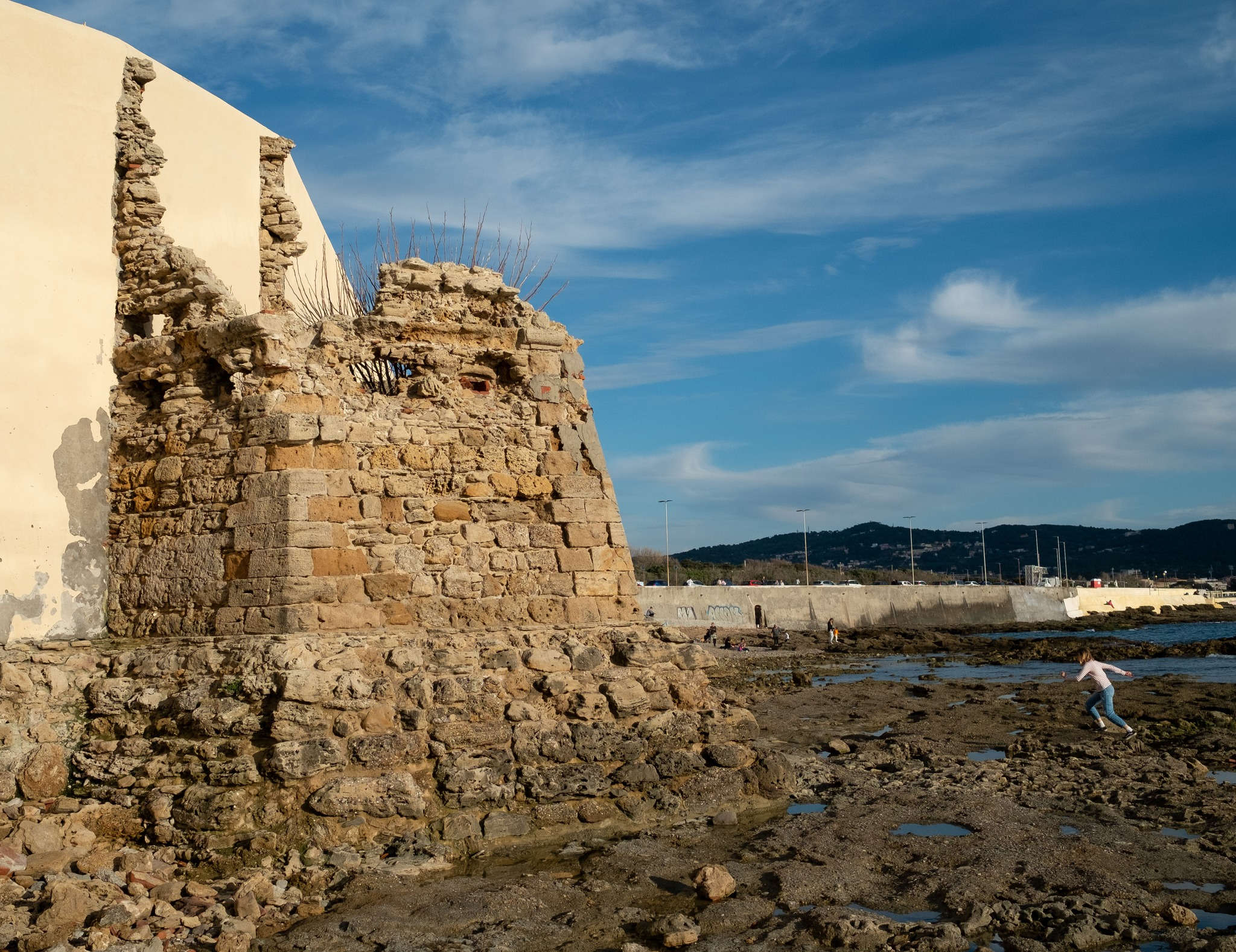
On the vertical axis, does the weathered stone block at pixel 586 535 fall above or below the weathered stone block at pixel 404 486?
below

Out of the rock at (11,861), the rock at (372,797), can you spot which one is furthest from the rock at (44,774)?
the rock at (372,797)

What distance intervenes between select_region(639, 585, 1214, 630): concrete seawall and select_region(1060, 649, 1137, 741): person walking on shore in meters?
21.1

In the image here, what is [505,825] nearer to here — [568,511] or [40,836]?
[568,511]

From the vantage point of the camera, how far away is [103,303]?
8961 millimetres

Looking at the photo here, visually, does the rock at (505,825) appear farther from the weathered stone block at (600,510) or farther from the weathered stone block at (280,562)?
the weathered stone block at (600,510)

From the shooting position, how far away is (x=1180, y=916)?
A: 558cm

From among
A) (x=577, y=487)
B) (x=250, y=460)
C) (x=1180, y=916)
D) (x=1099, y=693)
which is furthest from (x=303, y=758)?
(x=1099, y=693)

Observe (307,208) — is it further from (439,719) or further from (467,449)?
(439,719)

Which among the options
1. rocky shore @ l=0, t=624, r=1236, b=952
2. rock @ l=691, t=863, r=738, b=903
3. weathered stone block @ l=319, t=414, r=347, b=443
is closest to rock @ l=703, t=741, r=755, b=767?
rocky shore @ l=0, t=624, r=1236, b=952

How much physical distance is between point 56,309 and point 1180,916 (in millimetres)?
9239

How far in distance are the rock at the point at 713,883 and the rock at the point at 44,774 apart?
438 centimetres

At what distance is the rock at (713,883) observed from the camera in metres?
6.06

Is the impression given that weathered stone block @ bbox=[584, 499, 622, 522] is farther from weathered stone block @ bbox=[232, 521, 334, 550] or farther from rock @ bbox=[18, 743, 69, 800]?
rock @ bbox=[18, 743, 69, 800]

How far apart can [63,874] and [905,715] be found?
11966 millimetres
